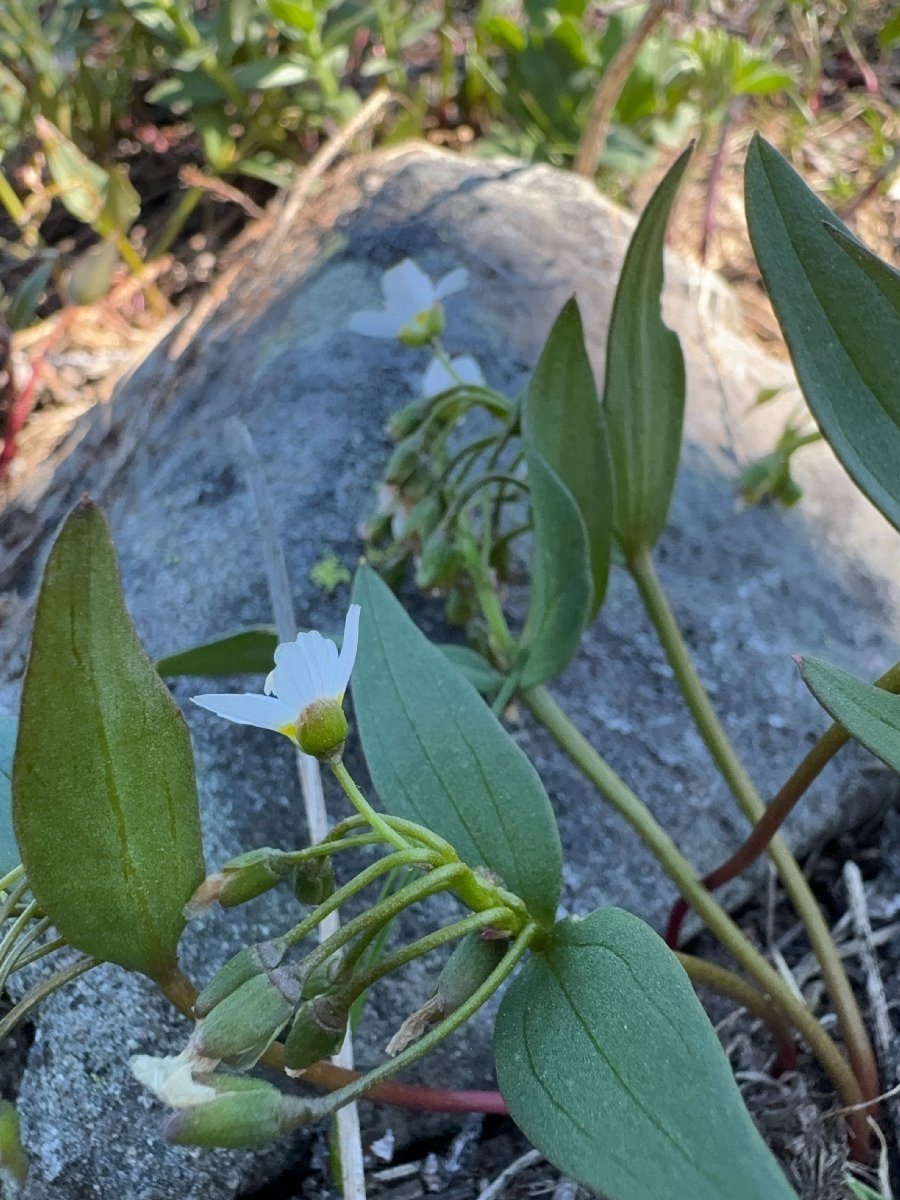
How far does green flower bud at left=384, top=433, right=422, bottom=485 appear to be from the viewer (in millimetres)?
865

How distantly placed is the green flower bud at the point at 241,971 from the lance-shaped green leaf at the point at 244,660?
303 mm

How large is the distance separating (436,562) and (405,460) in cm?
10

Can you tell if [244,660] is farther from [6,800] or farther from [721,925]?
[721,925]

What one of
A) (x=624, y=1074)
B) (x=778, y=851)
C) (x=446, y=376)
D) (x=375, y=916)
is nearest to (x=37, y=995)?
(x=375, y=916)

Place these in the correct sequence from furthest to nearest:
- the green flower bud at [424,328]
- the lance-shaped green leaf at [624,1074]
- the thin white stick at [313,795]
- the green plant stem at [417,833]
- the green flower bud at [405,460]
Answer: the green flower bud at [424,328], the green flower bud at [405,460], the thin white stick at [313,795], the green plant stem at [417,833], the lance-shaped green leaf at [624,1074]

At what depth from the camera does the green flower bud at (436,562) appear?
82 centimetres

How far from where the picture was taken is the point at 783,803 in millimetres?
686

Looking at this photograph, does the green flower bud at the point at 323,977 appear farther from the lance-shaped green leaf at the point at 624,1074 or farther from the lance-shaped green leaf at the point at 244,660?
the lance-shaped green leaf at the point at 244,660

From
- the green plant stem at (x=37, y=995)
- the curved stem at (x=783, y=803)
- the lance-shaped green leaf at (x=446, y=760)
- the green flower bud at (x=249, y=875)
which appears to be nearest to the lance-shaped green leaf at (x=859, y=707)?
the curved stem at (x=783, y=803)

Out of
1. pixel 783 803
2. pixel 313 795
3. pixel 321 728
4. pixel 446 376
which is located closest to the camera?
pixel 321 728

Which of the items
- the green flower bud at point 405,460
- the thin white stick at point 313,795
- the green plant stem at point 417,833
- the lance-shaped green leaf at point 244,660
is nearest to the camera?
the green plant stem at point 417,833

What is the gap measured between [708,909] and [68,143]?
174 cm

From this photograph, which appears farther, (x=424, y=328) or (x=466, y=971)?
(x=424, y=328)

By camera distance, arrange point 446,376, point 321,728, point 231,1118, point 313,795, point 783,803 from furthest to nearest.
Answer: point 446,376 < point 313,795 < point 783,803 < point 321,728 < point 231,1118
